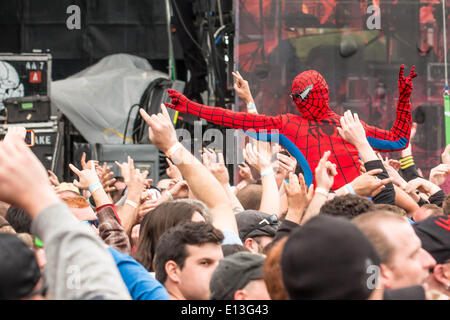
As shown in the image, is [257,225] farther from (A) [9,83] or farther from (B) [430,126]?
(A) [9,83]

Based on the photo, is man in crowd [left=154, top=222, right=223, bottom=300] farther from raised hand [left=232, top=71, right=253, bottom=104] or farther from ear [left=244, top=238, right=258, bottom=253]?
raised hand [left=232, top=71, right=253, bottom=104]

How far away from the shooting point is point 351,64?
770 centimetres

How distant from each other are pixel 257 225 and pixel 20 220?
113 centimetres

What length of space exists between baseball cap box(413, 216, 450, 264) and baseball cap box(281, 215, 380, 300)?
1230 mm

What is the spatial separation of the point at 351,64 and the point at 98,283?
651 cm

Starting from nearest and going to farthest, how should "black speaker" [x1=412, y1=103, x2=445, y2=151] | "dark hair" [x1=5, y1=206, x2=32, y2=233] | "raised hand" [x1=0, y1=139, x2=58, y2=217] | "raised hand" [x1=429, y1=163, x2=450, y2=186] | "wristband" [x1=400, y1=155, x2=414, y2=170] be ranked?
"raised hand" [x1=0, y1=139, x2=58, y2=217] < "dark hair" [x1=5, y1=206, x2=32, y2=233] < "raised hand" [x1=429, y1=163, x2=450, y2=186] < "wristband" [x1=400, y1=155, x2=414, y2=170] < "black speaker" [x1=412, y1=103, x2=445, y2=151]

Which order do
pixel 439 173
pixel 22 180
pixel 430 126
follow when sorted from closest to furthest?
pixel 22 180 → pixel 439 173 → pixel 430 126

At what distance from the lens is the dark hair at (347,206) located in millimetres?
2803

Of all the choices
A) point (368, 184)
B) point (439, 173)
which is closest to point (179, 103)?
point (368, 184)

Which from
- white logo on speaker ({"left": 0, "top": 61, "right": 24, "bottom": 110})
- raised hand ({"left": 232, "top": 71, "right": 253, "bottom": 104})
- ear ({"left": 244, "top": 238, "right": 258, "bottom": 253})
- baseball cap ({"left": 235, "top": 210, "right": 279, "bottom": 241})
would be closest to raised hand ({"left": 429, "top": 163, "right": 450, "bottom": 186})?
raised hand ({"left": 232, "top": 71, "right": 253, "bottom": 104})

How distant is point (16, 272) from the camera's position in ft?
5.12

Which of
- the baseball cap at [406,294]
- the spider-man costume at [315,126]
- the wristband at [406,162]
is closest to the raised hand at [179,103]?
the spider-man costume at [315,126]

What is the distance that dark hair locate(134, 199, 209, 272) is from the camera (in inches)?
123
